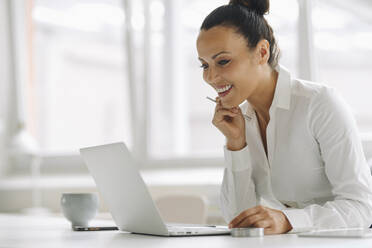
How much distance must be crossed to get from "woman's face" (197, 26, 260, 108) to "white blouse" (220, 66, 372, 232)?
0.11 m

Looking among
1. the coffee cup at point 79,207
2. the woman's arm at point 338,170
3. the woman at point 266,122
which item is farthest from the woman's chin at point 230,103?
the coffee cup at point 79,207

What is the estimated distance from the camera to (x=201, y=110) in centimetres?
400

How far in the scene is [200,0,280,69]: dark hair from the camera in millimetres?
1907

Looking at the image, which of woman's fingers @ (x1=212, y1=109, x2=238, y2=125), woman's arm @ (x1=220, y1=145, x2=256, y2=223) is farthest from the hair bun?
woman's arm @ (x1=220, y1=145, x2=256, y2=223)

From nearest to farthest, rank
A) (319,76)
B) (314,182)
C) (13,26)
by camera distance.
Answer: (314,182), (319,76), (13,26)

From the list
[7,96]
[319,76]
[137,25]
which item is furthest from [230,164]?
[7,96]

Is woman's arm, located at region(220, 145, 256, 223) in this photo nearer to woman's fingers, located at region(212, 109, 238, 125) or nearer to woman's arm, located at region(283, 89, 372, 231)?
woman's fingers, located at region(212, 109, 238, 125)

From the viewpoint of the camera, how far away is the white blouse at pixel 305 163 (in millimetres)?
1585

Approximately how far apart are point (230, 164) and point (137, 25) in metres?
2.40

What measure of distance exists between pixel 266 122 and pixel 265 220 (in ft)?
2.45

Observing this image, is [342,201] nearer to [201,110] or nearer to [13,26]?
[201,110]

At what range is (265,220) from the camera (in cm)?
135

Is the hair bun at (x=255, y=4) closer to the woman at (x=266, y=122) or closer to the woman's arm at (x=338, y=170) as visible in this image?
the woman at (x=266, y=122)

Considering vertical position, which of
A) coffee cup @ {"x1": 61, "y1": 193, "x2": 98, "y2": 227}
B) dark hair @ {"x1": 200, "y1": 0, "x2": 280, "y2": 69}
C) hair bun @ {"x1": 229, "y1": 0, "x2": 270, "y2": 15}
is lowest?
coffee cup @ {"x1": 61, "y1": 193, "x2": 98, "y2": 227}
